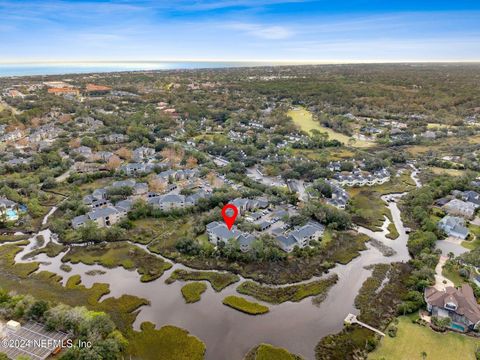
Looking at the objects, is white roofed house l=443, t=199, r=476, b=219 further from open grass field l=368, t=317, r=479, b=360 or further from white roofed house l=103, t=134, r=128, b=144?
white roofed house l=103, t=134, r=128, b=144

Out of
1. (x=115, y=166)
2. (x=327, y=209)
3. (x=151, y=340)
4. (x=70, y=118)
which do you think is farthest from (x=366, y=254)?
(x=70, y=118)

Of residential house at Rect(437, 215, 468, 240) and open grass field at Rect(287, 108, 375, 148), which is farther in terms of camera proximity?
open grass field at Rect(287, 108, 375, 148)

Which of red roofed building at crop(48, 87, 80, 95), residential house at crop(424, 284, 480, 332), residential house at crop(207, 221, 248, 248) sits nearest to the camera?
residential house at crop(424, 284, 480, 332)

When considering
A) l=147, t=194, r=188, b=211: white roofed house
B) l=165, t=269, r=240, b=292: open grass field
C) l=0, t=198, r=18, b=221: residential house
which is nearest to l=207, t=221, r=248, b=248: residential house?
l=165, t=269, r=240, b=292: open grass field

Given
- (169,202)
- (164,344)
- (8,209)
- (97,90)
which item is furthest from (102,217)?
(97,90)

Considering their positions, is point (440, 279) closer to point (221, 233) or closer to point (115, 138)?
point (221, 233)

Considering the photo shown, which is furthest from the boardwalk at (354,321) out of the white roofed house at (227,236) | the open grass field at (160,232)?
the open grass field at (160,232)
